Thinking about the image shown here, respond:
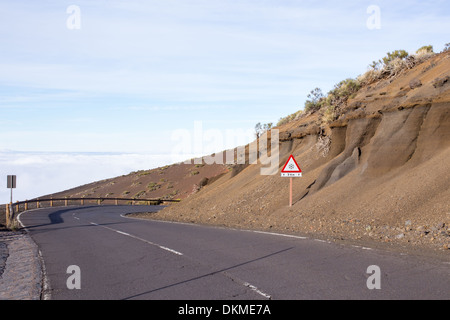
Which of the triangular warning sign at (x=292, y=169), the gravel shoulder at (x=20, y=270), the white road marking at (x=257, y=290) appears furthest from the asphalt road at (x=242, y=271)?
the triangular warning sign at (x=292, y=169)

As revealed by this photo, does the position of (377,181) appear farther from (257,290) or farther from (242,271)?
(257,290)

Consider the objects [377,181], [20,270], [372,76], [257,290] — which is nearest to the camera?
[257,290]

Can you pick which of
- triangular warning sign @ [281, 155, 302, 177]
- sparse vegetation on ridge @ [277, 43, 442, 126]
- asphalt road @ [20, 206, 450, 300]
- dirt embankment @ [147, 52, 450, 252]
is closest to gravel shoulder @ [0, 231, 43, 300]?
asphalt road @ [20, 206, 450, 300]

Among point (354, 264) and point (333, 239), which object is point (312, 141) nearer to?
point (333, 239)

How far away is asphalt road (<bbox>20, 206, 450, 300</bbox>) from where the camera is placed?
7.46 meters

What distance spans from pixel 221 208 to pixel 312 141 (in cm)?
740

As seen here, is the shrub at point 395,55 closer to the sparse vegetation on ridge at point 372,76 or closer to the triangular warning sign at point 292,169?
the sparse vegetation on ridge at point 372,76

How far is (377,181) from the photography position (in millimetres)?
18500

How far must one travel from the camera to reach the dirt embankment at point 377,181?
14500mm

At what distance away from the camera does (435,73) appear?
2205cm

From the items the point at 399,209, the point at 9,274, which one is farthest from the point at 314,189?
the point at 9,274

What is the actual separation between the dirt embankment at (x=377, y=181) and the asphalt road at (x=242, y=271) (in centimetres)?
260

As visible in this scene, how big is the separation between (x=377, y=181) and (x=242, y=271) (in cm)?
1096

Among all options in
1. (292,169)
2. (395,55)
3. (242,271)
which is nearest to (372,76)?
(395,55)
